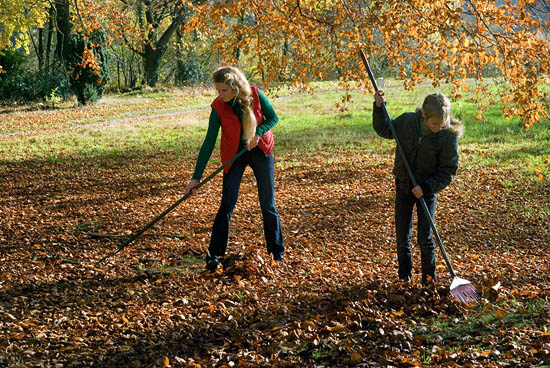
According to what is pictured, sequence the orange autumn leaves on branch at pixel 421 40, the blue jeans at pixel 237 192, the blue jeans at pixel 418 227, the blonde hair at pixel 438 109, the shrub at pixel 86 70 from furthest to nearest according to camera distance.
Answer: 1. the shrub at pixel 86 70
2. the orange autumn leaves on branch at pixel 421 40
3. the blue jeans at pixel 237 192
4. the blue jeans at pixel 418 227
5. the blonde hair at pixel 438 109

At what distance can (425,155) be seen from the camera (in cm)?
416

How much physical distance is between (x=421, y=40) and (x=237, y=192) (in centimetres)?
359

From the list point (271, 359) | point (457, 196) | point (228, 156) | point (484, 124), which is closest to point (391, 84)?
point (484, 124)

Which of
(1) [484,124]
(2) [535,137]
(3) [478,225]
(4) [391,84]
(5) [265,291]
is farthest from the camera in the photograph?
(4) [391,84]

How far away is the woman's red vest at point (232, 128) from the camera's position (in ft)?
15.4

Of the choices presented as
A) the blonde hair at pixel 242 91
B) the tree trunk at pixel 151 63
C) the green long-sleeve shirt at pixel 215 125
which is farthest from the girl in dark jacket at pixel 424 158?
the tree trunk at pixel 151 63

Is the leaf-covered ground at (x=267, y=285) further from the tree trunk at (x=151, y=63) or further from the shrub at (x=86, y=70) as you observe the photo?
the tree trunk at (x=151, y=63)

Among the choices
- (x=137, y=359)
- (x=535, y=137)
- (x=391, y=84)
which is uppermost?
(x=391, y=84)

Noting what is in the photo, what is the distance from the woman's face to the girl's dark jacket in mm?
1359

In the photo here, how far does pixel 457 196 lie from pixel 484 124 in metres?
6.16

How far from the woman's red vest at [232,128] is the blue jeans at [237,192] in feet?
0.25

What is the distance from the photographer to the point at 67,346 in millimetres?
3715

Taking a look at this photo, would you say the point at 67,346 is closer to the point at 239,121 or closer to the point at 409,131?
the point at 239,121

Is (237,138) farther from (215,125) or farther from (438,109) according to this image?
(438,109)
